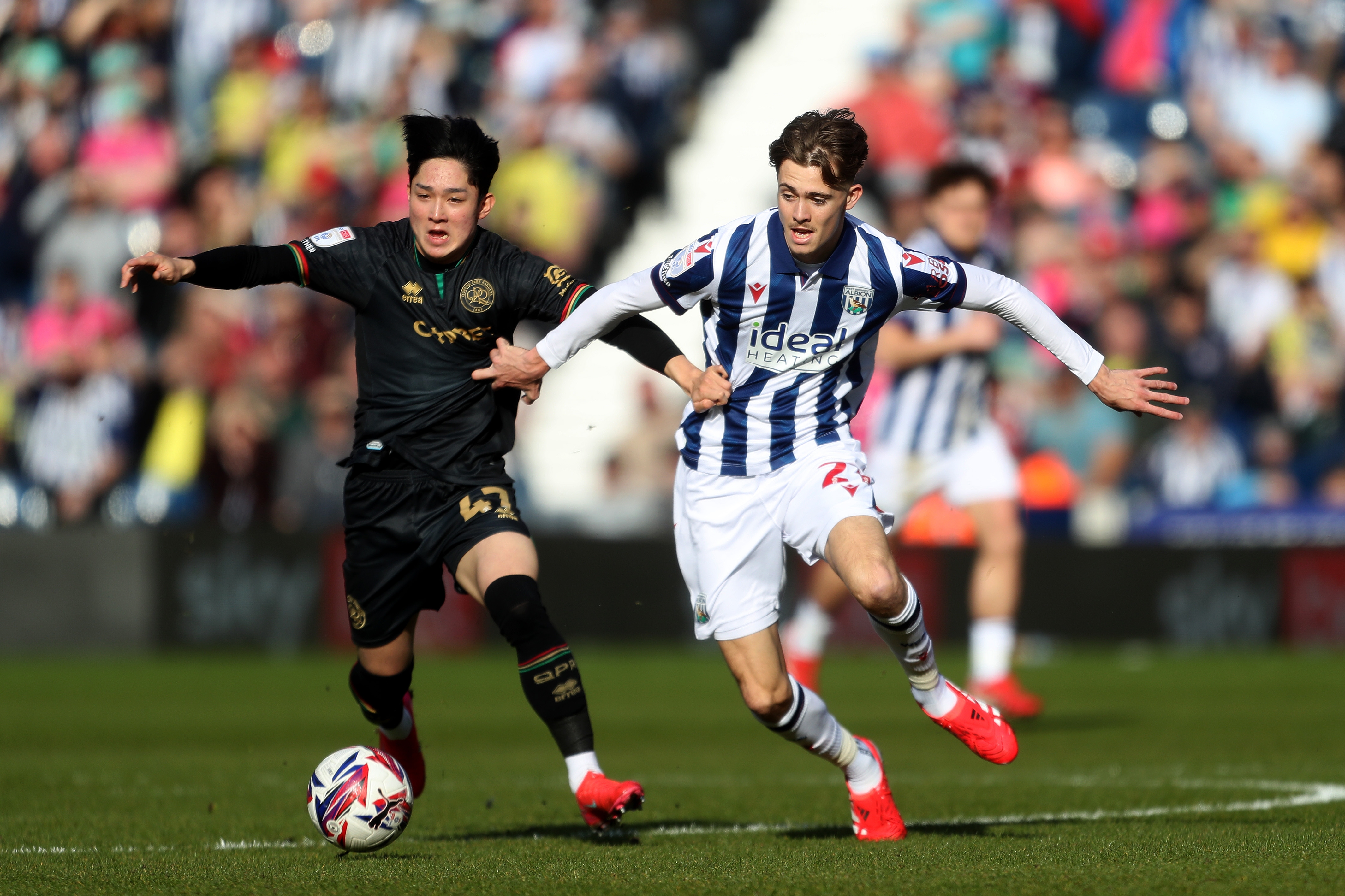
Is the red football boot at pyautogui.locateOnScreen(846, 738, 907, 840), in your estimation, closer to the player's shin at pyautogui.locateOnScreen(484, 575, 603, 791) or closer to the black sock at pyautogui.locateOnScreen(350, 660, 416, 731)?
the player's shin at pyautogui.locateOnScreen(484, 575, 603, 791)

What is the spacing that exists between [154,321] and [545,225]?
359 cm

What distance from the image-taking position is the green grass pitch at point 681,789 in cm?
492

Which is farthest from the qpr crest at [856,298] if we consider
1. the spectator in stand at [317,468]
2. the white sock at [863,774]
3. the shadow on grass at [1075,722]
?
the spectator in stand at [317,468]

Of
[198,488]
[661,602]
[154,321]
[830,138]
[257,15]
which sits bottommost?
[661,602]

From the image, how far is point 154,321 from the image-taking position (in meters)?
16.7

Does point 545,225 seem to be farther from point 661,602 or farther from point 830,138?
point 830,138

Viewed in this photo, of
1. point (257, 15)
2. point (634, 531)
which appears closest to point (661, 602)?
point (634, 531)

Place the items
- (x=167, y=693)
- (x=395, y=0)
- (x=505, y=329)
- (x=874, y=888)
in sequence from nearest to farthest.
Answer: (x=874, y=888) → (x=505, y=329) → (x=167, y=693) → (x=395, y=0)

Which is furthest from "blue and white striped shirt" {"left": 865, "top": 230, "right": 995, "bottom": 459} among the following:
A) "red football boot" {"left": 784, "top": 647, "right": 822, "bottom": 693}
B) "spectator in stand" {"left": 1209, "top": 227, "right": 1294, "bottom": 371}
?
"spectator in stand" {"left": 1209, "top": 227, "right": 1294, "bottom": 371}

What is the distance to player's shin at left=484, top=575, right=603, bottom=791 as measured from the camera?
5.69m

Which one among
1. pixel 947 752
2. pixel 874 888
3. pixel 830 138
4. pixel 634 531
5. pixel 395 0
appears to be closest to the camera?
pixel 874 888

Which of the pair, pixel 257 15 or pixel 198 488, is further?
pixel 257 15

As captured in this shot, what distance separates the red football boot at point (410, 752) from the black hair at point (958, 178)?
13.3ft

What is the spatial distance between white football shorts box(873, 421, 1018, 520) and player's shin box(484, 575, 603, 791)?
3.96m
